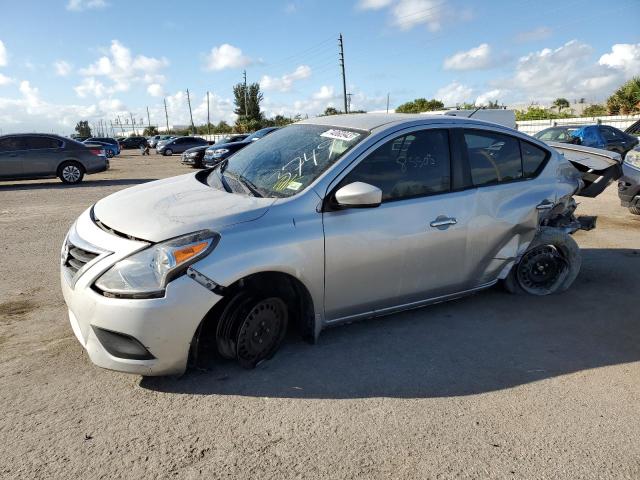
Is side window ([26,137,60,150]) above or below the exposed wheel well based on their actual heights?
above

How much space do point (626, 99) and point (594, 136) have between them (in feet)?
75.9

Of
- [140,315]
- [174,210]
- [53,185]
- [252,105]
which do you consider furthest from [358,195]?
[252,105]

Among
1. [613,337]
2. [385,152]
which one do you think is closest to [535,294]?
[613,337]

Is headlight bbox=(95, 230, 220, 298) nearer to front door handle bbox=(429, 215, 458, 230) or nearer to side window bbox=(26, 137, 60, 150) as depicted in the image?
front door handle bbox=(429, 215, 458, 230)

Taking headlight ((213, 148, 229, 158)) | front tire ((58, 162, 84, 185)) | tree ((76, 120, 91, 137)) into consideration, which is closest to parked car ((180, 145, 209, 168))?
headlight ((213, 148, 229, 158))

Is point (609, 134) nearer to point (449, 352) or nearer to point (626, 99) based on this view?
point (449, 352)

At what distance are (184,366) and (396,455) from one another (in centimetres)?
133

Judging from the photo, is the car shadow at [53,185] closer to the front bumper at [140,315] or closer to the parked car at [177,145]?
the front bumper at [140,315]

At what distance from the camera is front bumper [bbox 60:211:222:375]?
275 centimetres

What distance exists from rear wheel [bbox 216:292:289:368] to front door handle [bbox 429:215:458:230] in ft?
4.27

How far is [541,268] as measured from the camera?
15.6 feet

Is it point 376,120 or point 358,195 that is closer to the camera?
point 358,195

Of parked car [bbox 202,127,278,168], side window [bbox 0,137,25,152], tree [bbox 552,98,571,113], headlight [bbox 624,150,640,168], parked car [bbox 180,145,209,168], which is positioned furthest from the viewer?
tree [bbox 552,98,571,113]

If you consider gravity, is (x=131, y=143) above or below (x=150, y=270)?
above
